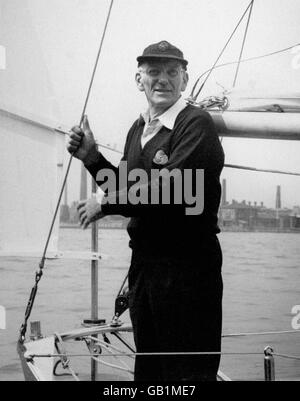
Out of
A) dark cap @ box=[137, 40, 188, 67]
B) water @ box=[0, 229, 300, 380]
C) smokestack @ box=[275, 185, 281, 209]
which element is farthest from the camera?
water @ box=[0, 229, 300, 380]

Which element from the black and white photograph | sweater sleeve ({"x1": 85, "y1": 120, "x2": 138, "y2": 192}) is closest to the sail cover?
the black and white photograph

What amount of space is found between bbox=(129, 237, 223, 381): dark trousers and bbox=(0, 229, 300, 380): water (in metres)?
→ 0.44

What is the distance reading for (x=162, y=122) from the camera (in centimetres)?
137

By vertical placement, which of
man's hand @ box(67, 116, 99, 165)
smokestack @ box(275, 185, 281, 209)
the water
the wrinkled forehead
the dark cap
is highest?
the dark cap

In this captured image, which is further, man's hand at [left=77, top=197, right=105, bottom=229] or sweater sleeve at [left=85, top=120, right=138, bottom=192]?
sweater sleeve at [left=85, top=120, right=138, bottom=192]

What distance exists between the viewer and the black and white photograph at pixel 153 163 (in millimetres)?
1336

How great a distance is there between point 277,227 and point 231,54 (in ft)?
1.48

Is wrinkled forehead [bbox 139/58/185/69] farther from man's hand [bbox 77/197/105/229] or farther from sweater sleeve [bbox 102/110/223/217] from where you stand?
man's hand [bbox 77/197/105/229]

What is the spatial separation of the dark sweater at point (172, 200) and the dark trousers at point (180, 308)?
2cm

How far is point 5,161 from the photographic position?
2.02 m

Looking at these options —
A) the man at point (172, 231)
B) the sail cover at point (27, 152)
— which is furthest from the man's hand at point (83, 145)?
the sail cover at point (27, 152)

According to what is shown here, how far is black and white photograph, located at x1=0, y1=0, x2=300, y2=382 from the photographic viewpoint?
134cm

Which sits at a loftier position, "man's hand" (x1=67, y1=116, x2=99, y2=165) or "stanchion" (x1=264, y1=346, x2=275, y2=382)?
"man's hand" (x1=67, y1=116, x2=99, y2=165)
